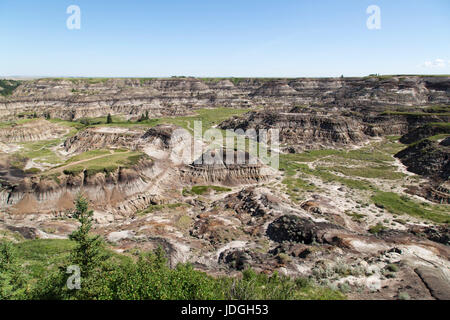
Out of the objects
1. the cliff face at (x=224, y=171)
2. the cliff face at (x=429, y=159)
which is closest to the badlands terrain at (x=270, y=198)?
the cliff face at (x=224, y=171)

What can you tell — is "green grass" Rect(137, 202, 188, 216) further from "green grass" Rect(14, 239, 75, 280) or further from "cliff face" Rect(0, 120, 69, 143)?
"cliff face" Rect(0, 120, 69, 143)

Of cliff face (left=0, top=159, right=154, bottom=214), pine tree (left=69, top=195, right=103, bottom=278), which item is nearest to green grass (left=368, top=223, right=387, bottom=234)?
pine tree (left=69, top=195, right=103, bottom=278)

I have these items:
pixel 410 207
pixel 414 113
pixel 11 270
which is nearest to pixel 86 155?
pixel 11 270

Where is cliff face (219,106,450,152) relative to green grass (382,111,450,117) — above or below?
below

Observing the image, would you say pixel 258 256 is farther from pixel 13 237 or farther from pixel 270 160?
pixel 270 160

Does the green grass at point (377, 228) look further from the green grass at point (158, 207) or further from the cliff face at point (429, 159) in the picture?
the green grass at point (158, 207)

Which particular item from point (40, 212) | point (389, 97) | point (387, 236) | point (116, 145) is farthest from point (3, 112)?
point (389, 97)
